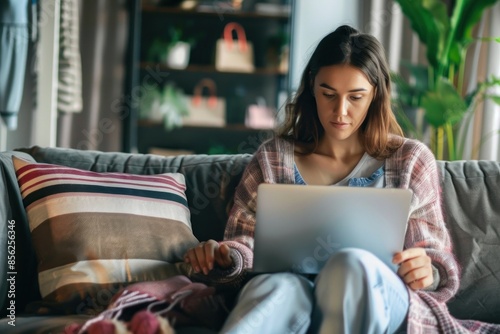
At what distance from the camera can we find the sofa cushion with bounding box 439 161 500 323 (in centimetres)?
184

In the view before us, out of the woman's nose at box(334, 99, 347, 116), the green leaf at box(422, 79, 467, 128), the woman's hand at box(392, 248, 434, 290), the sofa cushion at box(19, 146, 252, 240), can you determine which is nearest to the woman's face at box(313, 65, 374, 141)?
the woman's nose at box(334, 99, 347, 116)

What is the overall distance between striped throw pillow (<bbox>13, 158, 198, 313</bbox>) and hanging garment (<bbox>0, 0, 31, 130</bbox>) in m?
1.69

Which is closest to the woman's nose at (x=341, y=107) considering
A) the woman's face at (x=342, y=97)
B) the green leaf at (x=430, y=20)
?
the woman's face at (x=342, y=97)

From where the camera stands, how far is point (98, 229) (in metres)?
1.72

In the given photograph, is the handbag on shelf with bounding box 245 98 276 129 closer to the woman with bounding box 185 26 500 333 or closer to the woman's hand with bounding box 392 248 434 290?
the woman with bounding box 185 26 500 333

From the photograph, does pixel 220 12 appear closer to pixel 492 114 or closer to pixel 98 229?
pixel 492 114

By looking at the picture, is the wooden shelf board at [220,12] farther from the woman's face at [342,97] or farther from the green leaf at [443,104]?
the woman's face at [342,97]

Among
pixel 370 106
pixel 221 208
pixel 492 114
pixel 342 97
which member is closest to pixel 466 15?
pixel 492 114

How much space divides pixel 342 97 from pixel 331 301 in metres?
0.58

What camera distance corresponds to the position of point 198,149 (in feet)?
16.7

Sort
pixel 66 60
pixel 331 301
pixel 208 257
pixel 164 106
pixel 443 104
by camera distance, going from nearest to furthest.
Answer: pixel 331 301 → pixel 208 257 → pixel 443 104 → pixel 66 60 → pixel 164 106

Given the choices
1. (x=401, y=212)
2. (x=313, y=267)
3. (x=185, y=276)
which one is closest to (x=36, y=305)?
(x=185, y=276)

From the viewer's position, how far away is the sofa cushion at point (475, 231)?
184 centimetres

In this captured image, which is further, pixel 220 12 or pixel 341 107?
pixel 220 12
